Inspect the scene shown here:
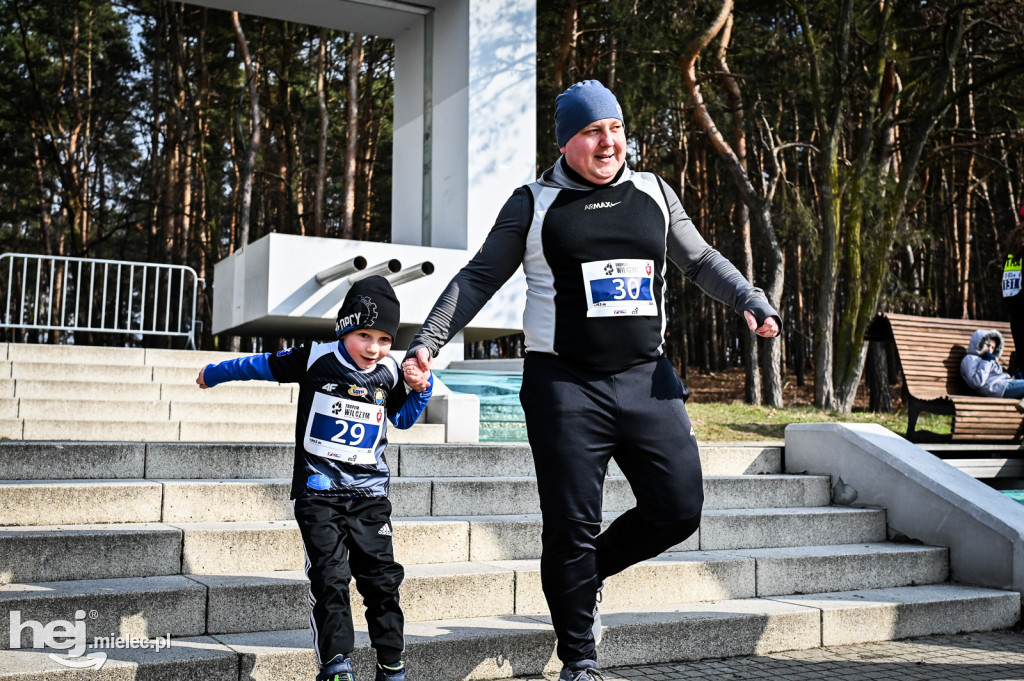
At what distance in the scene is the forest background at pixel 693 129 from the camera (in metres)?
16.6

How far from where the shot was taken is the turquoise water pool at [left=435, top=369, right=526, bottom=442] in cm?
773

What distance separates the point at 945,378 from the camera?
380 inches

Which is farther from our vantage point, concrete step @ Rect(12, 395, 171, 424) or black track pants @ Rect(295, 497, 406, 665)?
concrete step @ Rect(12, 395, 171, 424)

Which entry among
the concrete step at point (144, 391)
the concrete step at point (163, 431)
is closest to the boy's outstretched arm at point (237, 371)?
the concrete step at point (163, 431)

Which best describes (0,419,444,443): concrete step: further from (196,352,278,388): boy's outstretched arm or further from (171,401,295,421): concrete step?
→ (196,352,278,388): boy's outstretched arm

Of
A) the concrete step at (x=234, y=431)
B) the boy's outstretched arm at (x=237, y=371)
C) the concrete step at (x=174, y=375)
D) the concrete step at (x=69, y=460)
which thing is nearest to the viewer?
the boy's outstretched arm at (x=237, y=371)

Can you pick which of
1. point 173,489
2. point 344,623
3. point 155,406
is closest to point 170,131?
point 155,406

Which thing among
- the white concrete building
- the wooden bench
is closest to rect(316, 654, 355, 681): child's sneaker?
the wooden bench

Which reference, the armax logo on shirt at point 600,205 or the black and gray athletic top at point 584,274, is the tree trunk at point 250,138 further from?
the armax logo on shirt at point 600,205

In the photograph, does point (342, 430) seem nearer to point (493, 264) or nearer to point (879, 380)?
point (493, 264)

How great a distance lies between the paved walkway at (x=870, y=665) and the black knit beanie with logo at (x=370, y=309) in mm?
1715

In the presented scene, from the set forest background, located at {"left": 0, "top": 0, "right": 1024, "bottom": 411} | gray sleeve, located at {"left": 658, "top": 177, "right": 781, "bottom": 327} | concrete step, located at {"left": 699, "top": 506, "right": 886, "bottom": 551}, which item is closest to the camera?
gray sleeve, located at {"left": 658, "top": 177, "right": 781, "bottom": 327}

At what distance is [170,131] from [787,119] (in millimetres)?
15817

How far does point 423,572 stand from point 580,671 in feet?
4.26
